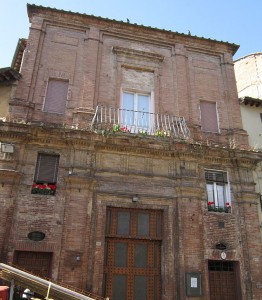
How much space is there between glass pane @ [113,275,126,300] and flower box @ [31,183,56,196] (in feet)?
11.0

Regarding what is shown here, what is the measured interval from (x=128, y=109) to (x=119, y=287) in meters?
6.51

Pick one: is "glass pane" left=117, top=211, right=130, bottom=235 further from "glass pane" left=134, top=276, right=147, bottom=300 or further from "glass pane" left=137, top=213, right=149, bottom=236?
"glass pane" left=134, top=276, right=147, bottom=300

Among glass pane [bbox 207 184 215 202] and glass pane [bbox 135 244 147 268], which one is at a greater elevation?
glass pane [bbox 207 184 215 202]

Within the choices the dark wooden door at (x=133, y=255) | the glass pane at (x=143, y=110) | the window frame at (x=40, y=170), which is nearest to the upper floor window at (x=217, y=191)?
the dark wooden door at (x=133, y=255)

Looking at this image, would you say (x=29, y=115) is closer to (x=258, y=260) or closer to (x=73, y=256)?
(x=73, y=256)

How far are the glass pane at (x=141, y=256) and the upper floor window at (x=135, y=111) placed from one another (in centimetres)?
423

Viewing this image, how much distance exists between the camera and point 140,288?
9969mm

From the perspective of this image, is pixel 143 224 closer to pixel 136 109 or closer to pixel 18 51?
pixel 136 109

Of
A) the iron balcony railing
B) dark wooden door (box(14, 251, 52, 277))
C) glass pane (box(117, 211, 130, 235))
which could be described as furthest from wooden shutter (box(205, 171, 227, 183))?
dark wooden door (box(14, 251, 52, 277))

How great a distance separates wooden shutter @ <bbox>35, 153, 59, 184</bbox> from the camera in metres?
10.5

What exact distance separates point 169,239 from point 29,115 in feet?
21.3

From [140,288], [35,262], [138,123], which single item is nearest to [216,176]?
[138,123]

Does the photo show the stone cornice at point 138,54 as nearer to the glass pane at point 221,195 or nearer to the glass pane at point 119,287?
the glass pane at point 221,195

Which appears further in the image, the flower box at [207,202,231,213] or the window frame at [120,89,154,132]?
the window frame at [120,89,154,132]
